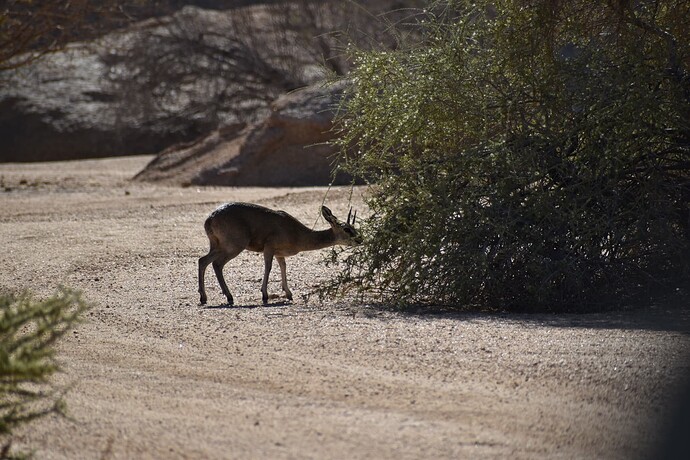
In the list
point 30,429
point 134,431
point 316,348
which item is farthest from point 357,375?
point 30,429

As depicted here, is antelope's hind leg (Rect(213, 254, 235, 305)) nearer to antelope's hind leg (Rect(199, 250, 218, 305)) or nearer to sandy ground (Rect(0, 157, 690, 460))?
antelope's hind leg (Rect(199, 250, 218, 305))

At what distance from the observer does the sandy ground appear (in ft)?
16.9

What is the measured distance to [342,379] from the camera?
625cm

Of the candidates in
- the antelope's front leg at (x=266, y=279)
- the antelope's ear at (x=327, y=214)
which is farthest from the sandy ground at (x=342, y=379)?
the antelope's ear at (x=327, y=214)

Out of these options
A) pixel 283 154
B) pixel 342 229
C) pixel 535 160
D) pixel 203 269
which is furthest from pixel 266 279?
pixel 283 154

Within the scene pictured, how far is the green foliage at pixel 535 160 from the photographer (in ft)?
27.4

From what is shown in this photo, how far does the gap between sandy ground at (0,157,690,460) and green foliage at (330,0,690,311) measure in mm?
455

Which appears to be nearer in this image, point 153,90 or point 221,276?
point 221,276

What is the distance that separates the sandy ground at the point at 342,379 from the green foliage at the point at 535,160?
0.45 metres

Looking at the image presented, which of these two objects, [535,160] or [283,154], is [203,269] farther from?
[283,154]

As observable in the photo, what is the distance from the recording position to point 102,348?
736 centimetres

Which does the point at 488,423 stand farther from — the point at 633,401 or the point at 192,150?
the point at 192,150

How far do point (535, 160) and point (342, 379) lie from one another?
3134 millimetres

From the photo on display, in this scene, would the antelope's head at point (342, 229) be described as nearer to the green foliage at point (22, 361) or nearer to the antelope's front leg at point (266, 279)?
the antelope's front leg at point (266, 279)
